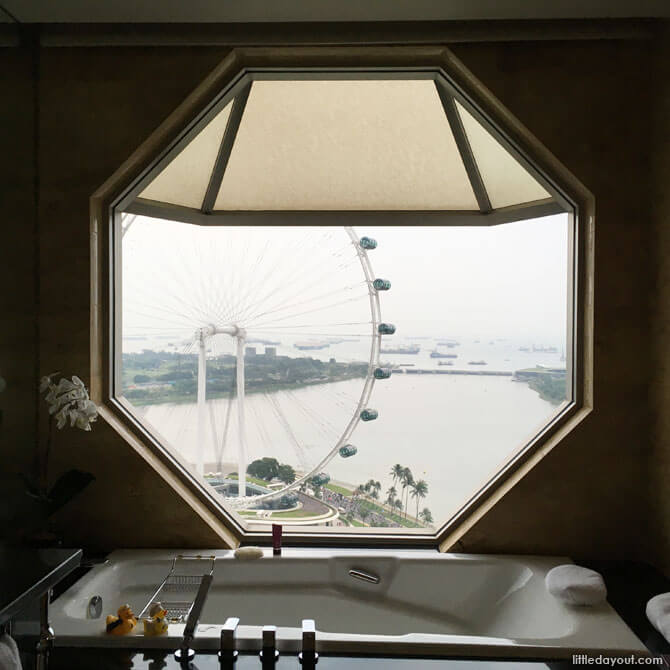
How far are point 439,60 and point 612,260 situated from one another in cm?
106

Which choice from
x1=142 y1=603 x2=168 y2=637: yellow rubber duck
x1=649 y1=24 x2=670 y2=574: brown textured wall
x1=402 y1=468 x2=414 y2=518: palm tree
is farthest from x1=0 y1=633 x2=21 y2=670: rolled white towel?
x1=402 y1=468 x2=414 y2=518: palm tree

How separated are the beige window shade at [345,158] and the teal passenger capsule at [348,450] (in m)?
1.69

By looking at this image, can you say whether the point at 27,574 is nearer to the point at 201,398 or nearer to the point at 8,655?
the point at 8,655

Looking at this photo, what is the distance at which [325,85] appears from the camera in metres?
2.65

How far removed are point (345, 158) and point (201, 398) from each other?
1539 millimetres

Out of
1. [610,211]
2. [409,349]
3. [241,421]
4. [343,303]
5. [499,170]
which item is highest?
[499,170]

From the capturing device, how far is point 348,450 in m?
3.77

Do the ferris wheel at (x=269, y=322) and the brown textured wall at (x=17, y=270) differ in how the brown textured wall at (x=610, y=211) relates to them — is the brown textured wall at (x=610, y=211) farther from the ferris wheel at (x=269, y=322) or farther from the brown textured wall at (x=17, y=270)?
the brown textured wall at (x=17, y=270)

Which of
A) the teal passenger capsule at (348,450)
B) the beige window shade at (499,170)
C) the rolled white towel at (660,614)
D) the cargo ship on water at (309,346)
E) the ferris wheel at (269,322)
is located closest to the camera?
the rolled white towel at (660,614)

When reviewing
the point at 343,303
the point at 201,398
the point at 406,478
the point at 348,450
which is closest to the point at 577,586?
the point at 406,478

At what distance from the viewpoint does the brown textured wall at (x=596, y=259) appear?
7.48 ft

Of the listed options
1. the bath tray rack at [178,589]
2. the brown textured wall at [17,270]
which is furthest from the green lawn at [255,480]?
the brown textured wall at [17,270]

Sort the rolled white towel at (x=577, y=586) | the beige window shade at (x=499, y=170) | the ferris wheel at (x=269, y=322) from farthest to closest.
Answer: the ferris wheel at (x=269, y=322)
the beige window shade at (x=499, y=170)
the rolled white towel at (x=577, y=586)

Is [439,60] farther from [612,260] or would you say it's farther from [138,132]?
[138,132]
